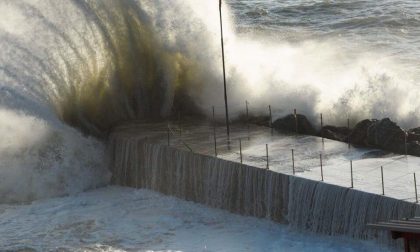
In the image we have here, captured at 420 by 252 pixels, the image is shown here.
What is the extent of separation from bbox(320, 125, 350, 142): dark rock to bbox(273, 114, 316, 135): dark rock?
43 centimetres

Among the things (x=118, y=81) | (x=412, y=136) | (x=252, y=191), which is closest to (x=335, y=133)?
(x=412, y=136)

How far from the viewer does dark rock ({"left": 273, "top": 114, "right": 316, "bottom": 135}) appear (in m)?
24.4

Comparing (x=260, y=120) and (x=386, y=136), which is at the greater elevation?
(x=260, y=120)

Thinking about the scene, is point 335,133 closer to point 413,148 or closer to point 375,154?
point 375,154

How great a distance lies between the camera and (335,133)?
23.7 meters

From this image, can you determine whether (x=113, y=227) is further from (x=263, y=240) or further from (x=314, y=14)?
(x=314, y=14)

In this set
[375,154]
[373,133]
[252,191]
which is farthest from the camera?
[373,133]

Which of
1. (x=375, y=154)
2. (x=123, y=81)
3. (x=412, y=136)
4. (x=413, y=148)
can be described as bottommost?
(x=375, y=154)

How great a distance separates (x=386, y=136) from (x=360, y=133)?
3.08 feet

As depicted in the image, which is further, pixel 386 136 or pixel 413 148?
pixel 386 136

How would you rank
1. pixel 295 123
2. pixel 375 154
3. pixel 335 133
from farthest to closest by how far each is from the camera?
pixel 295 123
pixel 335 133
pixel 375 154

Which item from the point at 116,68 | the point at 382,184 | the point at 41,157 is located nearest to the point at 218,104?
the point at 116,68

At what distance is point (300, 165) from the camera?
2077 centimetres

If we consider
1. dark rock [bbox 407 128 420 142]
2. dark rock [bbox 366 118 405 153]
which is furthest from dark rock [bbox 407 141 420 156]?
dark rock [bbox 407 128 420 142]
